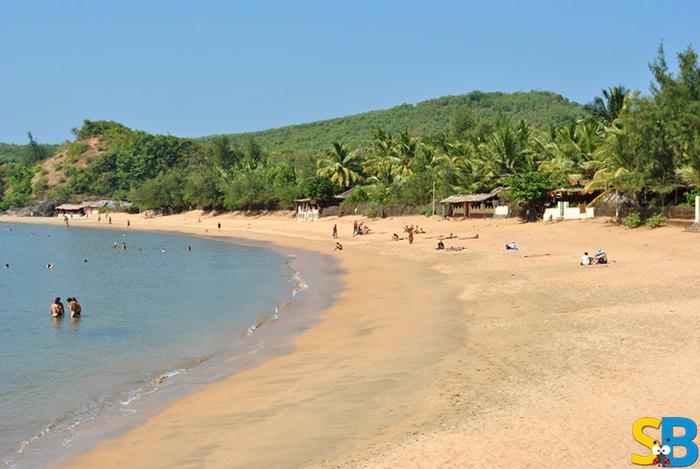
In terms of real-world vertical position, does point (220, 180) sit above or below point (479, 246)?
above

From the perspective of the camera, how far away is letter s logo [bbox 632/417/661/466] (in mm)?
8812

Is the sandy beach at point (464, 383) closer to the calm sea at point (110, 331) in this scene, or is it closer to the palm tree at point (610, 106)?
the calm sea at point (110, 331)

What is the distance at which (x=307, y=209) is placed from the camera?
81.6m

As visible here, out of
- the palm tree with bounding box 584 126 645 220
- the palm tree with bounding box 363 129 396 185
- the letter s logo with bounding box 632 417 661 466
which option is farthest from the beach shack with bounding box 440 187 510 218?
the letter s logo with bounding box 632 417 661 466

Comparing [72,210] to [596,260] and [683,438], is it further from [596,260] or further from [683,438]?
[683,438]

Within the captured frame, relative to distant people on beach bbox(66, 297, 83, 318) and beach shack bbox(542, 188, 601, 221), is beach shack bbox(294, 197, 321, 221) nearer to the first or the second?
beach shack bbox(542, 188, 601, 221)

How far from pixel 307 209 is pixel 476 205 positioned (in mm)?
25118

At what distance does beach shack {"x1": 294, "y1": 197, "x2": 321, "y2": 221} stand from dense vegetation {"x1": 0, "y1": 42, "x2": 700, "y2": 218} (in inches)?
44.3

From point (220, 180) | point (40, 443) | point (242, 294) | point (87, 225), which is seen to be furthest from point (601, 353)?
point (87, 225)

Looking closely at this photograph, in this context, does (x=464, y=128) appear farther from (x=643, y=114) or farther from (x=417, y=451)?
(x=417, y=451)

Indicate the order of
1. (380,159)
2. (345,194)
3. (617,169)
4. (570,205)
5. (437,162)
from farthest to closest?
(380,159) < (345,194) < (437,162) < (570,205) < (617,169)

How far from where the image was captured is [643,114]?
129ft

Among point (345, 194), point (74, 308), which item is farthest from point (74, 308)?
point (345, 194)

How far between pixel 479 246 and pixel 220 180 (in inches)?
2573
